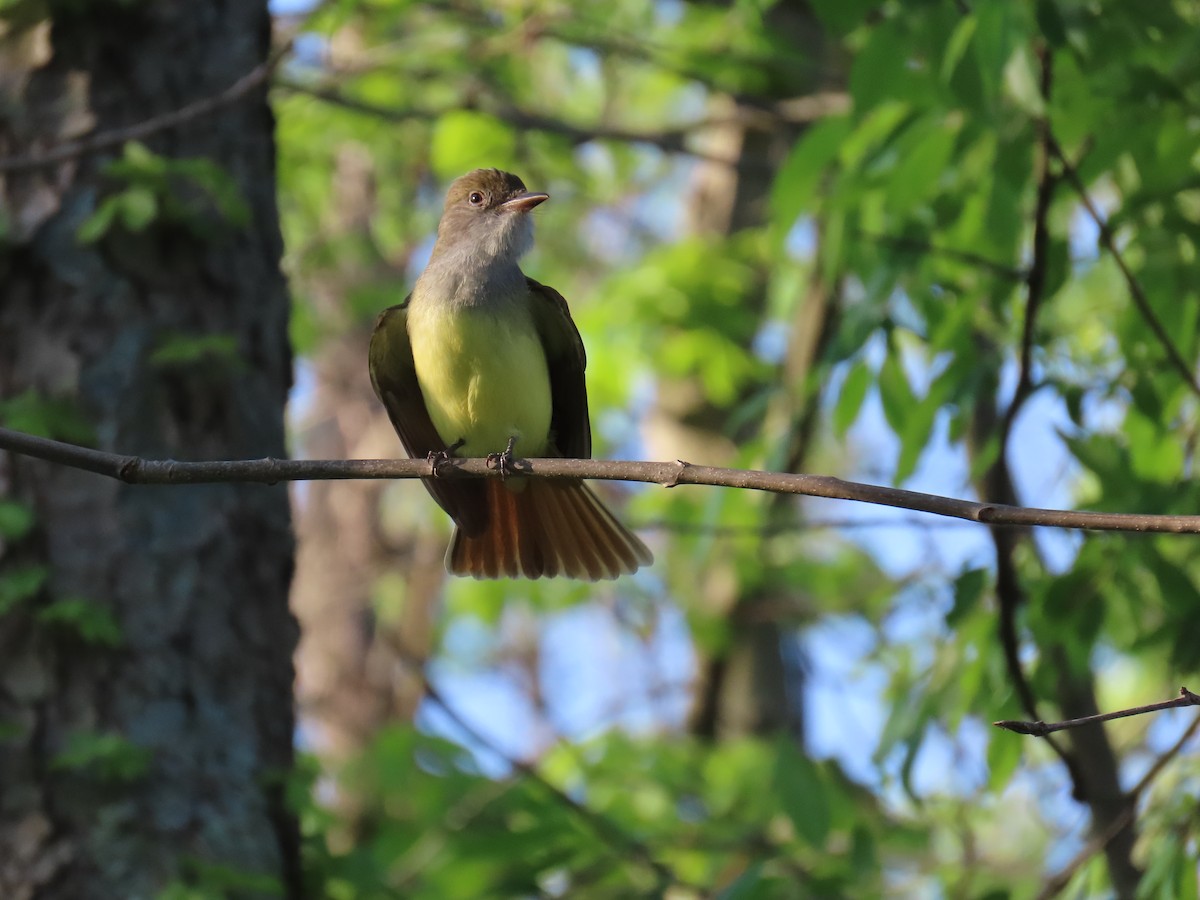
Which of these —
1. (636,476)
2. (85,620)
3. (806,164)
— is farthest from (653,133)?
(636,476)

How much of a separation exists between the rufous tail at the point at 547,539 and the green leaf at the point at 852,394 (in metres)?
0.75

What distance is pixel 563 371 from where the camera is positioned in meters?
5.04

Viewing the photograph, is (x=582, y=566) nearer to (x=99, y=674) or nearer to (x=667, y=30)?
(x=99, y=674)

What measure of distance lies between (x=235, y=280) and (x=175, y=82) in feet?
2.41

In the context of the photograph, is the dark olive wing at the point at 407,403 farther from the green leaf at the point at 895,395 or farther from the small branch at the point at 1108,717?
the small branch at the point at 1108,717

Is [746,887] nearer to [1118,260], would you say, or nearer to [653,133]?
[1118,260]

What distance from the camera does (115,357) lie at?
4.26 metres

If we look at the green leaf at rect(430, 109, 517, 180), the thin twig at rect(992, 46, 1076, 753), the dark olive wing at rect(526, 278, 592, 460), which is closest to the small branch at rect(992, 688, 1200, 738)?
the thin twig at rect(992, 46, 1076, 753)

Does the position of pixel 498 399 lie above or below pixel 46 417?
above

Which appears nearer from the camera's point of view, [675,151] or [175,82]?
[175,82]

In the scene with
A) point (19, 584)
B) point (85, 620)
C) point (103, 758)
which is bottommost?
point (103, 758)

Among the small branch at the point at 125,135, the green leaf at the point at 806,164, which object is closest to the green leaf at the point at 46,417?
the small branch at the point at 125,135

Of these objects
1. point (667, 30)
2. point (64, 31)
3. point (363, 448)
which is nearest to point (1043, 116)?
point (64, 31)

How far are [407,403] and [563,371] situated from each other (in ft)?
1.91
